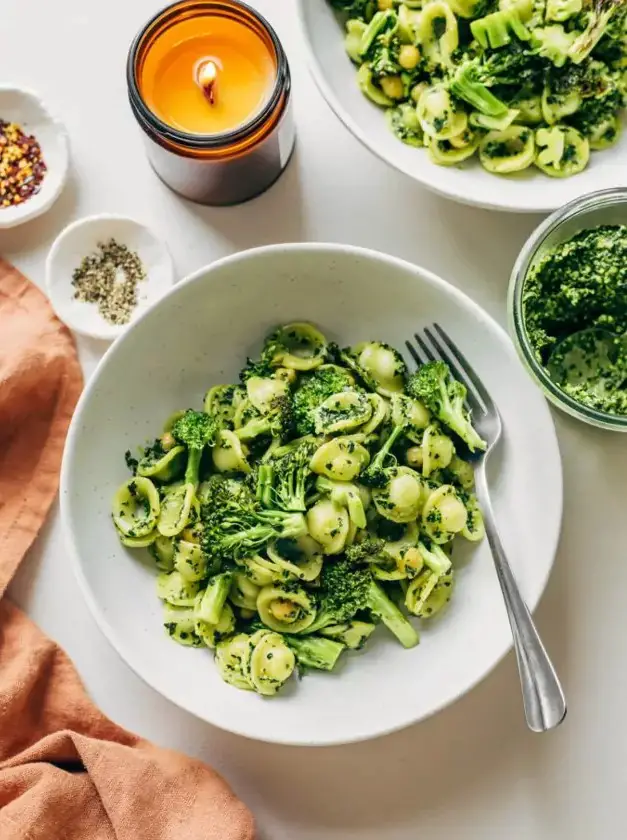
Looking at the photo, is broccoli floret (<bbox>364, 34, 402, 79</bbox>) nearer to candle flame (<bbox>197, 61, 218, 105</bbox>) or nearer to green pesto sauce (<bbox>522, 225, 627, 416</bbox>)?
candle flame (<bbox>197, 61, 218, 105</bbox>)

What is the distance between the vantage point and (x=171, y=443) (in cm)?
159

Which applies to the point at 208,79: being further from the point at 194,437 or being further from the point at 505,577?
the point at 505,577

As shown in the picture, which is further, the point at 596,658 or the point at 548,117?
the point at 596,658

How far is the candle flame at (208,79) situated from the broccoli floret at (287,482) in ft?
2.10

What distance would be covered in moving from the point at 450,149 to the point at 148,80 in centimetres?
55

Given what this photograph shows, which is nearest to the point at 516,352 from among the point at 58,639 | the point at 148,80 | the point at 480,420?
the point at 480,420

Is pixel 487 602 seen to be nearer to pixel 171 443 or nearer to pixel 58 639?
pixel 171 443

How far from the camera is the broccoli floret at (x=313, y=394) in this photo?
1522mm

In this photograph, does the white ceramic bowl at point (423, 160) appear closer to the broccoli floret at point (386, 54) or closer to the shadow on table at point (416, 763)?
the broccoli floret at point (386, 54)

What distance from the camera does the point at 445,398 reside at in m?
1.52

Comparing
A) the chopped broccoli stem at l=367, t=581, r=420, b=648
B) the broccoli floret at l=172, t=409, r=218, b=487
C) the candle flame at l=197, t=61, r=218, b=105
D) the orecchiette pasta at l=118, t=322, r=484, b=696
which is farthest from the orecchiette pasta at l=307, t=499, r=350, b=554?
the candle flame at l=197, t=61, r=218, b=105

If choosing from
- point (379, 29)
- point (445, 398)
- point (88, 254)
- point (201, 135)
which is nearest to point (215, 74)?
point (201, 135)

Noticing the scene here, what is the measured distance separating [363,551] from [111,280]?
0.74 metres

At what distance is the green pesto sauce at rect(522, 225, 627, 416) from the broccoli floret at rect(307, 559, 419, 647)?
1.55 feet
